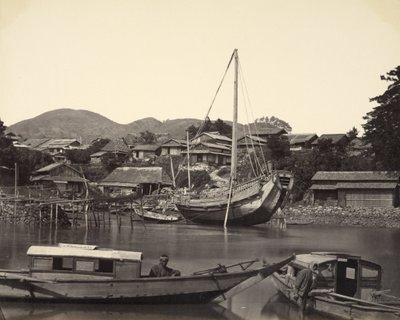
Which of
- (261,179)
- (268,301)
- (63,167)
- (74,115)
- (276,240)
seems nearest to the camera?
(268,301)

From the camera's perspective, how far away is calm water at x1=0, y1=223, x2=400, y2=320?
13562 mm

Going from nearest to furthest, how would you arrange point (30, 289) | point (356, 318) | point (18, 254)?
point (356, 318) < point (30, 289) < point (18, 254)

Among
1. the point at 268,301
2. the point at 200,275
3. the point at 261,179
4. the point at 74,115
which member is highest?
the point at 74,115

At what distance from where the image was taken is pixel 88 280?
44.2ft

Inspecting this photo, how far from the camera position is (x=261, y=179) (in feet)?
135

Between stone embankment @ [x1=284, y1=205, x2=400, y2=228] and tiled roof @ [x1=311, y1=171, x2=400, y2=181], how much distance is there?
2743 mm

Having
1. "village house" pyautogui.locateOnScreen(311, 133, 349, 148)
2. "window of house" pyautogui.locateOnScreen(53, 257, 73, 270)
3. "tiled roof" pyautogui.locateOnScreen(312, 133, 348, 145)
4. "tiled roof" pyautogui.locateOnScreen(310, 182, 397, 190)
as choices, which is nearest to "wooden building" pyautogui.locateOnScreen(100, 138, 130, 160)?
"village house" pyautogui.locateOnScreen(311, 133, 349, 148)

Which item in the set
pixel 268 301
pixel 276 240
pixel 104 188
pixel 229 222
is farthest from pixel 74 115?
pixel 268 301

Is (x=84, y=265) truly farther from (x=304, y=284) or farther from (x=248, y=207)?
(x=248, y=207)

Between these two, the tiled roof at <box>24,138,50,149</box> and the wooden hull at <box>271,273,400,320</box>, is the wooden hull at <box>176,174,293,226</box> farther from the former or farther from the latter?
the tiled roof at <box>24,138,50,149</box>

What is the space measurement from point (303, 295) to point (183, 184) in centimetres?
4413

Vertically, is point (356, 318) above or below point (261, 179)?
below

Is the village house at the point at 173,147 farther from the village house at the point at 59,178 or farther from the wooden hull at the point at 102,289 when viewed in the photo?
the wooden hull at the point at 102,289

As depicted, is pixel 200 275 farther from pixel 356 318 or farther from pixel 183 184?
pixel 183 184
